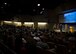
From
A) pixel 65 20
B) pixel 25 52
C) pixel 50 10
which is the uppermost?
pixel 50 10

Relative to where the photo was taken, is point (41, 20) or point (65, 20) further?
point (41, 20)

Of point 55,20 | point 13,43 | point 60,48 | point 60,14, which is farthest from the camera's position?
point 55,20

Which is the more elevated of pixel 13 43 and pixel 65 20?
pixel 65 20

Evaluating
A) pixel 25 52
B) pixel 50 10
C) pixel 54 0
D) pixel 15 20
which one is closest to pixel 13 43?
pixel 25 52

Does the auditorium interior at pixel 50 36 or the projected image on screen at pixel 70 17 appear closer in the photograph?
the auditorium interior at pixel 50 36

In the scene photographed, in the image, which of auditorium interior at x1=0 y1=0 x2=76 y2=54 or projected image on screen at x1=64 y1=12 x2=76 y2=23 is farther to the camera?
projected image on screen at x1=64 y1=12 x2=76 y2=23

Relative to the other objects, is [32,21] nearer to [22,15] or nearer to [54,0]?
[22,15]

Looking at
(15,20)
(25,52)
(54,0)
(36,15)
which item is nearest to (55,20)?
(54,0)

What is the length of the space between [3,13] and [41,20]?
669cm

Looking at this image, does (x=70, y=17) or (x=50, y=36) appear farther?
(x=50, y=36)

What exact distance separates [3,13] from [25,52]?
62.4 ft

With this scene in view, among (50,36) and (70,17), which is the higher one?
(70,17)

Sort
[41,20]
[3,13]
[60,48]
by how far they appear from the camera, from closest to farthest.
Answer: [60,48], [3,13], [41,20]

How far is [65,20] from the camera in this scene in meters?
9.59
